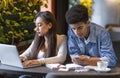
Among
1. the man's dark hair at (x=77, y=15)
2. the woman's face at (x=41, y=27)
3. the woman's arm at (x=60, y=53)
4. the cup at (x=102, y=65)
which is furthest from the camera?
the woman's face at (x=41, y=27)

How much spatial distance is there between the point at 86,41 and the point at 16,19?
61.6 inches

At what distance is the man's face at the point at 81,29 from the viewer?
8.43 feet

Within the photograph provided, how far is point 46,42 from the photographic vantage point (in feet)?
9.74

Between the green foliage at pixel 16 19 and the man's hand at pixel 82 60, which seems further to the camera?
the green foliage at pixel 16 19

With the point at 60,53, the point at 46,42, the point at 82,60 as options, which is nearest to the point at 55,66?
the point at 82,60

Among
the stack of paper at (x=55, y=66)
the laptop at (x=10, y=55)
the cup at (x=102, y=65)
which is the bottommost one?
the stack of paper at (x=55, y=66)

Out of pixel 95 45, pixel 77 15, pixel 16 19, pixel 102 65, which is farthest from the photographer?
pixel 16 19

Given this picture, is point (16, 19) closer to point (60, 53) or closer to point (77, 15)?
point (60, 53)

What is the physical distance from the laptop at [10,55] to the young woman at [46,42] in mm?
248

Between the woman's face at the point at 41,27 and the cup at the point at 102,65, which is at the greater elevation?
the woman's face at the point at 41,27

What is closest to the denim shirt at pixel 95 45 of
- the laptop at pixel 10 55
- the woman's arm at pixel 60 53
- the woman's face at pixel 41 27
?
the woman's arm at pixel 60 53

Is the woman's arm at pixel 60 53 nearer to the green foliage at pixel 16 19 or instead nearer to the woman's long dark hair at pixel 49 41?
the woman's long dark hair at pixel 49 41

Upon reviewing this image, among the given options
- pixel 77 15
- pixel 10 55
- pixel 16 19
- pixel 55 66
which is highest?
pixel 77 15

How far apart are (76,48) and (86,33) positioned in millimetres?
170
